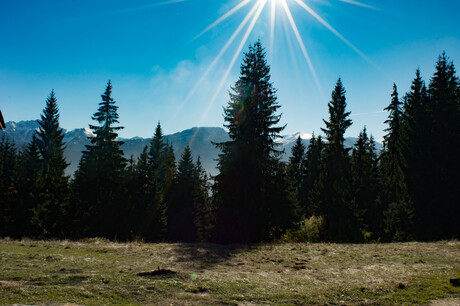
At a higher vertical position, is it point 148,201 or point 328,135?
point 328,135

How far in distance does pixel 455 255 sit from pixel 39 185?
3889cm

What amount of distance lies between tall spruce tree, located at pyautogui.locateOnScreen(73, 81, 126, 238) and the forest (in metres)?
0.12

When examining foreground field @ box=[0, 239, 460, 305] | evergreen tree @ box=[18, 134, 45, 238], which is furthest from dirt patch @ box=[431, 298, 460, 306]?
evergreen tree @ box=[18, 134, 45, 238]

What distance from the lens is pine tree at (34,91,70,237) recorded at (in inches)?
1321

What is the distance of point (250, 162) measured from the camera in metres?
21.4

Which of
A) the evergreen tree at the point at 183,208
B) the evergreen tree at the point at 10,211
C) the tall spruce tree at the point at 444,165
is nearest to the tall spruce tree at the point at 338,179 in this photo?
the tall spruce tree at the point at 444,165

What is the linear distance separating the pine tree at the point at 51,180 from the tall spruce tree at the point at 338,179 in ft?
103

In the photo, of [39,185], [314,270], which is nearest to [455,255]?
[314,270]

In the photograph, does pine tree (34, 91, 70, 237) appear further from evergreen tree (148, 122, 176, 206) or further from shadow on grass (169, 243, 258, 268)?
shadow on grass (169, 243, 258, 268)

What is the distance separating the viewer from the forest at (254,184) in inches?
858

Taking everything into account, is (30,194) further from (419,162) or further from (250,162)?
(419,162)

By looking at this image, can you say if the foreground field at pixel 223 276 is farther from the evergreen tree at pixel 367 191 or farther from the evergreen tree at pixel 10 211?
the evergreen tree at pixel 367 191

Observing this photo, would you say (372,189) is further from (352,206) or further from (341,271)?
(341,271)

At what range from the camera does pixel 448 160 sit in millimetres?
23328
